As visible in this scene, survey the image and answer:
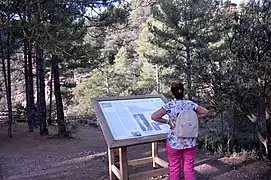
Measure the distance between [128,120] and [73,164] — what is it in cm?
287

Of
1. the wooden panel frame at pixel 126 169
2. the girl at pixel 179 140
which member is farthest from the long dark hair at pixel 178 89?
the wooden panel frame at pixel 126 169

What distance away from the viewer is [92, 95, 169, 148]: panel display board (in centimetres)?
335

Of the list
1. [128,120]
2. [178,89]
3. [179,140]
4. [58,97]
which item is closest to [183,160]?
[179,140]

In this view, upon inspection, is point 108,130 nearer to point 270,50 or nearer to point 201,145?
point 270,50

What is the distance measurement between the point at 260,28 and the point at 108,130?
2.72 m

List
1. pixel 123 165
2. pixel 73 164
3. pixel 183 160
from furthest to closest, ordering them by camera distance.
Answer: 1. pixel 73 164
2. pixel 123 165
3. pixel 183 160

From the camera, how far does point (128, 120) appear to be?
362cm

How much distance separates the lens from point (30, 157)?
291 inches

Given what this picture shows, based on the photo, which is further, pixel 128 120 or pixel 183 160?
pixel 128 120

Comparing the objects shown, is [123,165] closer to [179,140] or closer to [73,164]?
[179,140]

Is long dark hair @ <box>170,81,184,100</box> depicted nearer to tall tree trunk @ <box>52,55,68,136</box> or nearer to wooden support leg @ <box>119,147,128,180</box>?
wooden support leg @ <box>119,147,128,180</box>

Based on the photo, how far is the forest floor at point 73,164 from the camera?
426cm

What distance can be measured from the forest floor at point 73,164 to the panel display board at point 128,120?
1.01 m

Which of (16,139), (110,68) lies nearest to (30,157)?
(16,139)
